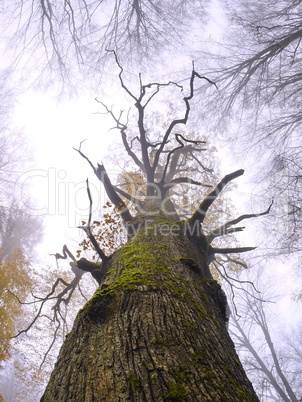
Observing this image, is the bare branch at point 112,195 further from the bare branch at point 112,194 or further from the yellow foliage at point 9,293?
the yellow foliage at point 9,293

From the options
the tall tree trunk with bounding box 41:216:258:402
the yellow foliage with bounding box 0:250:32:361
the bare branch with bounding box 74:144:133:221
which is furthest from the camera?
the yellow foliage with bounding box 0:250:32:361

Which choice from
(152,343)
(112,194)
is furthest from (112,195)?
(152,343)

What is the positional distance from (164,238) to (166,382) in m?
1.83

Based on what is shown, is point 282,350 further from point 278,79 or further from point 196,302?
point 196,302

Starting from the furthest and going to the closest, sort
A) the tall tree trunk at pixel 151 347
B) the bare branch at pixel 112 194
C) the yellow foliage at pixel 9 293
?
the yellow foliage at pixel 9 293
the bare branch at pixel 112 194
the tall tree trunk at pixel 151 347

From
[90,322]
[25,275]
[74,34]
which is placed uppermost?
[74,34]

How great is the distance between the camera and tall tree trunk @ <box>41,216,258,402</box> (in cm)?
97

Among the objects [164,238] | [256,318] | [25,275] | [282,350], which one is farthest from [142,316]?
[282,350]

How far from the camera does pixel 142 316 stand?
139 centimetres

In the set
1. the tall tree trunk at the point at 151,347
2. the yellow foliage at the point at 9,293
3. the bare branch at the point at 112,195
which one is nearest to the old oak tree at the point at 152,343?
the tall tree trunk at the point at 151,347

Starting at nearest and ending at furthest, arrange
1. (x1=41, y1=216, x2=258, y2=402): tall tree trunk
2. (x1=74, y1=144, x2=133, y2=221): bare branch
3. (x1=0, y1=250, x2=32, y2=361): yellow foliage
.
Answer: (x1=41, y1=216, x2=258, y2=402): tall tree trunk < (x1=74, y1=144, x2=133, y2=221): bare branch < (x1=0, y1=250, x2=32, y2=361): yellow foliage

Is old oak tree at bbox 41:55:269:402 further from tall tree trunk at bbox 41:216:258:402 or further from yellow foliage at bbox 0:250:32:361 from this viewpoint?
yellow foliage at bbox 0:250:32:361

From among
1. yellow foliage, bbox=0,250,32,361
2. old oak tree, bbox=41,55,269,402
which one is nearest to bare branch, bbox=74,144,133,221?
old oak tree, bbox=41,55,269,402

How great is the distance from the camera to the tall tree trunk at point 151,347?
0.97m
